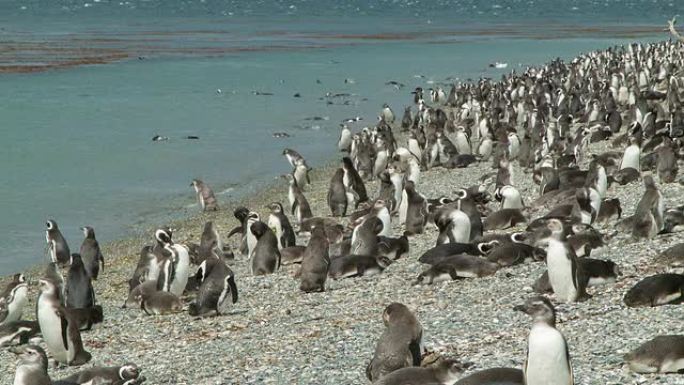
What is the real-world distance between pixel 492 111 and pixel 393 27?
6339 centimetres

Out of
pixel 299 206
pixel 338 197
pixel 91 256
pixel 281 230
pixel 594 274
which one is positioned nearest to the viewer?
pixel 594 274

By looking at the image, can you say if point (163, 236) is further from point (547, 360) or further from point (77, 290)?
point (547, 360)

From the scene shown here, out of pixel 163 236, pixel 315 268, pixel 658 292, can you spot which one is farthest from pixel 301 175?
pixel 658 292

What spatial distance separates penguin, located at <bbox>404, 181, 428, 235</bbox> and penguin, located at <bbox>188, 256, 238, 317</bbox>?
4204 mm

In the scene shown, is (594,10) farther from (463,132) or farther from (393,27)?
(463,132)

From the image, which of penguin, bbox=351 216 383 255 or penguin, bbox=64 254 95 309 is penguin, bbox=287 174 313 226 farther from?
penguin, bbox=64 254 95 309

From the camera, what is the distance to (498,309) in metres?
10.1

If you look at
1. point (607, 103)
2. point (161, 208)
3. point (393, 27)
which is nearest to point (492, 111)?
point (607, 103)

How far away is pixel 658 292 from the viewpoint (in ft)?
30.1

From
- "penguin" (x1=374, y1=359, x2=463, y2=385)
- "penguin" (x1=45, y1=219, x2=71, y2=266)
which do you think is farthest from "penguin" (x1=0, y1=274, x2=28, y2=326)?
"penguin" (x1=374, y1=359, x2=463, y2=385)

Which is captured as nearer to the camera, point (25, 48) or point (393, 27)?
point (25, 48)

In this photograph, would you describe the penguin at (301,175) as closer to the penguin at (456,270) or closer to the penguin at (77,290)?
the penguin at (77,290)

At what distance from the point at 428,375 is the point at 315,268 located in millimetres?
5085

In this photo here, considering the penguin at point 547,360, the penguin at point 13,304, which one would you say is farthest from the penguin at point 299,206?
the penguin at point 547,360
